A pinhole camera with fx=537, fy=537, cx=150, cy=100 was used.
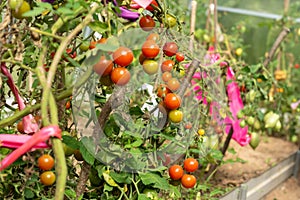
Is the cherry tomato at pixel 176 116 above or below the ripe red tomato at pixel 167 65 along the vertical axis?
below

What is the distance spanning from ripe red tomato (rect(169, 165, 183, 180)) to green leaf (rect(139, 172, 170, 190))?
4cm

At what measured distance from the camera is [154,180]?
1314mm

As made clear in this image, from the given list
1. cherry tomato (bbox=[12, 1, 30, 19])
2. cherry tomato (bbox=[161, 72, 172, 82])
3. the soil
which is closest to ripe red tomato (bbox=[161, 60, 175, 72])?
cherry tomato (bbox=[161, 72, 172, 82])

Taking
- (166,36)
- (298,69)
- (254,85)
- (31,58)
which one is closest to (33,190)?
(31,58)

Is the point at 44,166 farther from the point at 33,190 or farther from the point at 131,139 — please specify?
the point at 131,139

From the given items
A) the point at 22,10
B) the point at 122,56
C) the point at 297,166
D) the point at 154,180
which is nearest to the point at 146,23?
the point at 122,56

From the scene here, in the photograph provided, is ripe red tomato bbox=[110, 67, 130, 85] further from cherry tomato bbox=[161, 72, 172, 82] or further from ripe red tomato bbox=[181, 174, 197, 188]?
ripe red tomato bbox=[181, 174, 197, 188]

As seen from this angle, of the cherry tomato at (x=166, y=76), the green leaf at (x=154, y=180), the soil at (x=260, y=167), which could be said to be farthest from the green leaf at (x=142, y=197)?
the soil at (x=260, y=167)

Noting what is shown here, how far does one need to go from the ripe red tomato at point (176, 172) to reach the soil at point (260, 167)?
3.62 feet

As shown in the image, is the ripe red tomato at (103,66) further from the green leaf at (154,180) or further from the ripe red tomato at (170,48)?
the green leaf at (154,180)

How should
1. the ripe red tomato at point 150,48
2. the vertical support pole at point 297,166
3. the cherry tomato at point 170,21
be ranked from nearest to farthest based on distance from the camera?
the ripe red tomato at point 150,48, the cherry tomato at point 170,21, the vertical support pole at point 297,166

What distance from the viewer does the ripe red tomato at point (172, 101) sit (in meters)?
1.23

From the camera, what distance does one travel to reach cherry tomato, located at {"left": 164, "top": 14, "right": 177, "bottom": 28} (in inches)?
47.1

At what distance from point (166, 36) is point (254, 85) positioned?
39.3 inches
